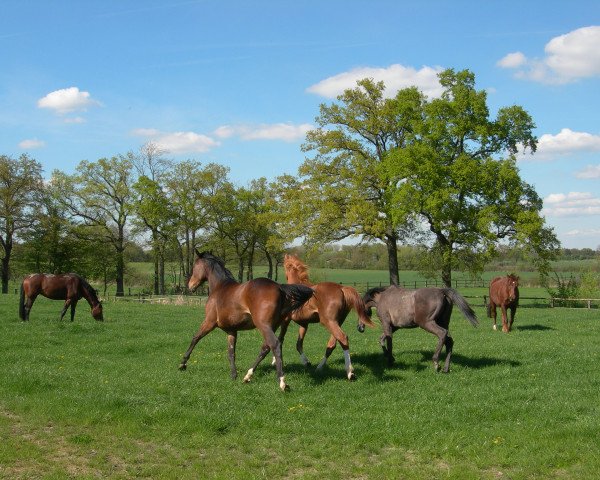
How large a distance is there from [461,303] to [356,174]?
27.7m

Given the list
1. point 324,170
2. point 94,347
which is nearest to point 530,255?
point 324,170

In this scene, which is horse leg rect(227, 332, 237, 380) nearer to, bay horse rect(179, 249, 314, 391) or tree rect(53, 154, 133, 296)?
bay horse rect(179, 249, 314, 391)

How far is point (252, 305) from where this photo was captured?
10766 mm

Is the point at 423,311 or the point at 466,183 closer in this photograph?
the point at 423,311

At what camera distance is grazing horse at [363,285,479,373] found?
12.1 m

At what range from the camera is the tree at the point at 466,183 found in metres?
35.3

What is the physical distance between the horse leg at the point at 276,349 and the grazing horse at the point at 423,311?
3198 mm

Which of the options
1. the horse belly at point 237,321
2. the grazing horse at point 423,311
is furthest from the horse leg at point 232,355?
the grazing horse at point 423,311

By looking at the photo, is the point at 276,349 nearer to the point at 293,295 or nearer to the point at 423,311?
the point at 293,295

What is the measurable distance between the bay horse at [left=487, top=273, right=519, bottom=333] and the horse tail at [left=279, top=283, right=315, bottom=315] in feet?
39.5

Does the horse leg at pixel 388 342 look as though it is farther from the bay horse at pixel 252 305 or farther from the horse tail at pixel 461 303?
the bay horse at pixel 252 305

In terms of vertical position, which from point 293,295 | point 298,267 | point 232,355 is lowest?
point 232,355

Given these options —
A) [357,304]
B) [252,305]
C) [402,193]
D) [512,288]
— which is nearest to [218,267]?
[252,305]

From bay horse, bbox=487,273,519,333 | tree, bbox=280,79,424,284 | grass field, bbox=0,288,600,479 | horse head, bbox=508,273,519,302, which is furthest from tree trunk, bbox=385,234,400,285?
grass field, bbox=0,288,600,479
